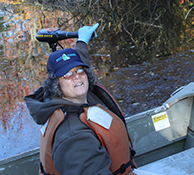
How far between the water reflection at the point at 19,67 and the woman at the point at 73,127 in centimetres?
198

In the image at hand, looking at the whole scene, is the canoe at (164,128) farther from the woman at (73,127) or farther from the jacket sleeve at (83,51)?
the woman at (73,127)

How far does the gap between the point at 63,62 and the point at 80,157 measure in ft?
2.19

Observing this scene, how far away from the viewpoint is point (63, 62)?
5.14 ft

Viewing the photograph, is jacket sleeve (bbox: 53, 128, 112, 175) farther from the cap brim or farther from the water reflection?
the water reflection

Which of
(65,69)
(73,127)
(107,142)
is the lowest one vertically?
(107,142)

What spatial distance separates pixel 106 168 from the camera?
1.27 metres

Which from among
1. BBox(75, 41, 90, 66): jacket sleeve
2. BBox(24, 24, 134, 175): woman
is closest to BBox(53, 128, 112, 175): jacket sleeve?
BBox(24, 24, 134, 175): woman

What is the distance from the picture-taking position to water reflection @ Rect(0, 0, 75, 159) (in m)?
3.51

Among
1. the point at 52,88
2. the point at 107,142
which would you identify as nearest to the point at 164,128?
the point at 107,142

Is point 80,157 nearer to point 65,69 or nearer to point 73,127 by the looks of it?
point 73,127

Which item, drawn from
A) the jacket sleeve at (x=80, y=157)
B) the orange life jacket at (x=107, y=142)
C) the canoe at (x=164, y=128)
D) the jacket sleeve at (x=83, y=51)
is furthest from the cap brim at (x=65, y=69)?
the canoe at (x=164, y=128)

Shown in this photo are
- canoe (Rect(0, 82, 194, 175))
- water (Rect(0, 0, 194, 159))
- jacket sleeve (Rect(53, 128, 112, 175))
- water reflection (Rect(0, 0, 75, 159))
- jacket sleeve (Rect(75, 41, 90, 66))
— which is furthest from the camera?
water (Rect(0, 0, 194, 159))

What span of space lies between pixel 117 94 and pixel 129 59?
1.74 m

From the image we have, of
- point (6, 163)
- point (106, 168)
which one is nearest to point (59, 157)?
point (106, 168)
